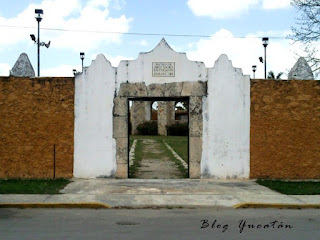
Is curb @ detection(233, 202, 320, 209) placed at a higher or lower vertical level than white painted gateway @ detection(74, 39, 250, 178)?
lower

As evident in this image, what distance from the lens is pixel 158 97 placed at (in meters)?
13.1

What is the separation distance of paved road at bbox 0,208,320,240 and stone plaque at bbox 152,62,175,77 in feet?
16.8

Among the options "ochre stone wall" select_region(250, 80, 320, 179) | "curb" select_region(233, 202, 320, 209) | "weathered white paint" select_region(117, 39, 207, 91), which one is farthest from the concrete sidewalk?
"weathered white paint" select_region(117, 39, 207, 91)

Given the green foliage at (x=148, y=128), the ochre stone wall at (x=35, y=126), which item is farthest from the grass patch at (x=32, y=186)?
the green foliage at (x=148, y=128)

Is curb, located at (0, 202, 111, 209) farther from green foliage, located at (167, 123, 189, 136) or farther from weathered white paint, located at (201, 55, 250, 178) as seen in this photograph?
green foliage, located at (167, 123, 189, 136)

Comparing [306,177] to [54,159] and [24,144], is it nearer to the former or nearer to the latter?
[54,159]

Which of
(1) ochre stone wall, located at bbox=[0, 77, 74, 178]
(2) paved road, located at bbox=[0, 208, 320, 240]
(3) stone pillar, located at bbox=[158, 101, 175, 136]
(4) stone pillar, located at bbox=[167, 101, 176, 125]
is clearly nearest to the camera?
(2) paved road, located at bbox=[0, 208, 320, 240]

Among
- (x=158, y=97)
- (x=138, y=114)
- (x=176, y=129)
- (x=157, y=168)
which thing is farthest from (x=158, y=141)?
(x=158, y=97)

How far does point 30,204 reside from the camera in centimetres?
917

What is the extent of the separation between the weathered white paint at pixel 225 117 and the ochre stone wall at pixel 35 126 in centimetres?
403

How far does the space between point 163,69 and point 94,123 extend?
2542mm

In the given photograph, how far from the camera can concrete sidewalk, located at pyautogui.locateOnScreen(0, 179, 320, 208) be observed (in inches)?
369

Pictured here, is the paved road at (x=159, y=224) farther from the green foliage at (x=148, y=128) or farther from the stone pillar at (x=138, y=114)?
the stone pillar at (x=138, y=114)

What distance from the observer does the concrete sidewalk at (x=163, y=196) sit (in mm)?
9375
